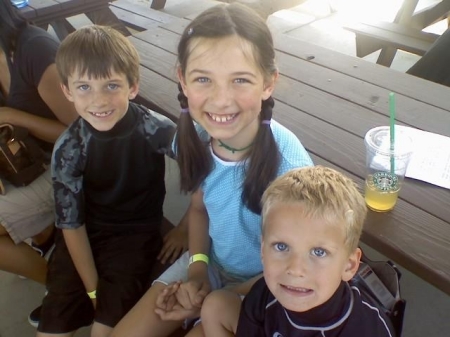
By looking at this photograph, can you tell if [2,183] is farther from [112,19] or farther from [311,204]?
[112,19]

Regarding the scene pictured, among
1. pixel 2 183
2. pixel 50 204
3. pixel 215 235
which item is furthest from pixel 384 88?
pixel 2 183

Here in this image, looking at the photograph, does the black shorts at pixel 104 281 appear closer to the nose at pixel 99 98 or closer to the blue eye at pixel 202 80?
the nose at pixel 99 98

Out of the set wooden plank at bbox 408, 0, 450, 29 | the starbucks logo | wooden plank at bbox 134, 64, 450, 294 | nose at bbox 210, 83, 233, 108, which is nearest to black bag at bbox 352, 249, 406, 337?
wooden plank at bbox 134, 64, 450, 294

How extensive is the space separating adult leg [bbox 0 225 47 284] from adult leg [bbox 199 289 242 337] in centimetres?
96

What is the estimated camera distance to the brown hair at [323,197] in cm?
113

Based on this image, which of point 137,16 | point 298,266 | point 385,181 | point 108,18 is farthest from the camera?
point 137,16

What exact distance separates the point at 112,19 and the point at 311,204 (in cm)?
308

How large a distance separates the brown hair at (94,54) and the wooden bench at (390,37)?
5.46 ft

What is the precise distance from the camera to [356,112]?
1860 mm

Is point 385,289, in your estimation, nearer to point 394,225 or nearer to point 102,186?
point 394,225

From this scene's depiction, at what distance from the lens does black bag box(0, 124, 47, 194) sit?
1956 mm

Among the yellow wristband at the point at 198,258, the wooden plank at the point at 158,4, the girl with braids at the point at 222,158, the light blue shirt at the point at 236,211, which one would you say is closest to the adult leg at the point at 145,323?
the girl with braids at the point at 222,158

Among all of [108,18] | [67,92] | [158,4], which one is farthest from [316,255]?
[158,4]

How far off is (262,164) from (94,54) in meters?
0.68
